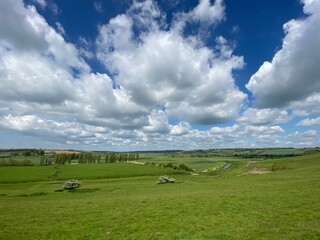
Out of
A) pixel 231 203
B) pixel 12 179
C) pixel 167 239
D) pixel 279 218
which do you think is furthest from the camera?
pixel 12 179

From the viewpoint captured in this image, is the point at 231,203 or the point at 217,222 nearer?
the point at 217,222

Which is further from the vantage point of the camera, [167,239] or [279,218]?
[279,218]

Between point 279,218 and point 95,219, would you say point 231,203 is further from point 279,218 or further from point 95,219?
point 95,219

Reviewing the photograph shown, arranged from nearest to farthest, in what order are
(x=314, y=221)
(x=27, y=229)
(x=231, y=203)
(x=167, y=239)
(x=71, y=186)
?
(x=167, y=239)
(x=314, y=221)
(x=27, y=229)
(x=231, y=203)
(x=71, y=186)

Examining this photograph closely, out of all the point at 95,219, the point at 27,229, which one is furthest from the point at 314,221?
the point at 27,229

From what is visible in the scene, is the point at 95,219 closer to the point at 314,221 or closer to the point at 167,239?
the point at 167,239

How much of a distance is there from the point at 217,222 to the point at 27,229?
15012 millimetres

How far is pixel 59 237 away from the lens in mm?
16469

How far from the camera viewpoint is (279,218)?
1730cm

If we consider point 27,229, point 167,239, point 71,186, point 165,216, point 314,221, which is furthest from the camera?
point 71,186

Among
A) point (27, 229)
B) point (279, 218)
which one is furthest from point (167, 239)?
point (27, 229)

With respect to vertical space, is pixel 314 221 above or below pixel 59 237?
above

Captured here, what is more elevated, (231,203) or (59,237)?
(231,203)

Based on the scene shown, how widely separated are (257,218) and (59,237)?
1449 centimetres
